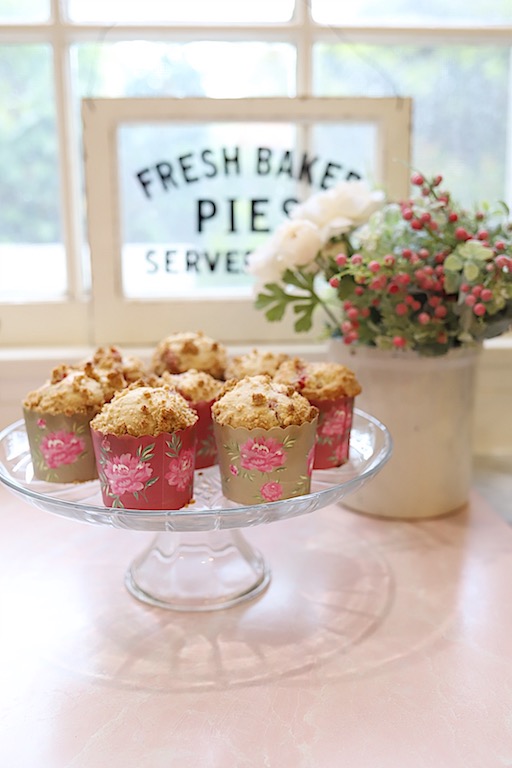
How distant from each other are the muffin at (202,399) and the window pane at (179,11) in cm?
76

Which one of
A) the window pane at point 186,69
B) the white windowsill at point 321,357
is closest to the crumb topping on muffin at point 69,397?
the white windowsill at point 321,357

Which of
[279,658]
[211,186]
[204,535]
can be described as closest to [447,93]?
[211,186]

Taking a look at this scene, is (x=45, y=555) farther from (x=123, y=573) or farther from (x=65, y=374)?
(x=65, y=374)

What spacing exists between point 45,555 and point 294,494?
0.42 m

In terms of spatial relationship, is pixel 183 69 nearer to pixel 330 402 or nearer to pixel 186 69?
pixel 186 69

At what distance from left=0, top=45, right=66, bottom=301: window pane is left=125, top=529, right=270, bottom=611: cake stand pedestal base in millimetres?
656

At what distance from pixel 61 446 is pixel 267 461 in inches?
10.0

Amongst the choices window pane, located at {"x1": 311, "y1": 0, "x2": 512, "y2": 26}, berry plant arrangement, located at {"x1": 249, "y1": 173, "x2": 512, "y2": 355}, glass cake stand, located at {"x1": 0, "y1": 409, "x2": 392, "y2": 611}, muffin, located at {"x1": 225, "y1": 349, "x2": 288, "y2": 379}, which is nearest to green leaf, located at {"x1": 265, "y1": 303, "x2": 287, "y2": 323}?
berry plant arrangement, located at {"x1": 249, "y1": 173, "x2": 512, "y2": 355}

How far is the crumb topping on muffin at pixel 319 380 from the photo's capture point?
1.00 meters

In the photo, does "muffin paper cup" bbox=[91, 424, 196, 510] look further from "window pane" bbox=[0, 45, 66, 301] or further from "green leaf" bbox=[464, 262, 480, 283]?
"window pane" bbox=[0, 45, 66, 301]

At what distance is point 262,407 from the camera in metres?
0.88

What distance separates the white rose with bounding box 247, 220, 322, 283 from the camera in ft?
3.74

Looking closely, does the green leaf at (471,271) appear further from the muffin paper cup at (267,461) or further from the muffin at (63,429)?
the muffin at (63,429)

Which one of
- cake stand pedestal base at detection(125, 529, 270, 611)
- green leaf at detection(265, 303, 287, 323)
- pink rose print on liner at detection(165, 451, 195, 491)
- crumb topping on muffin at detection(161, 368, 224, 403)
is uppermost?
green leaf at detection(265, 303, 287, 323)
